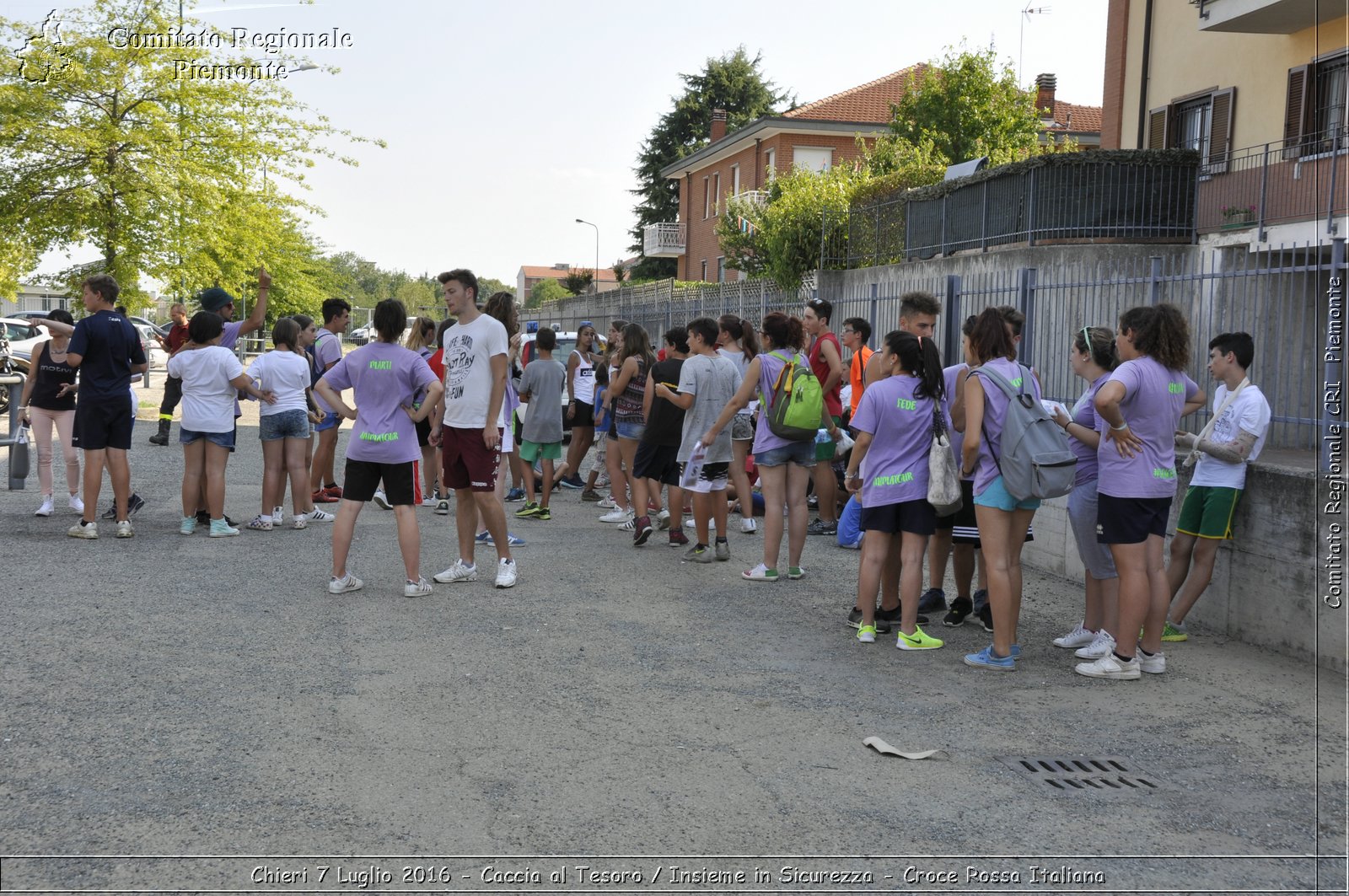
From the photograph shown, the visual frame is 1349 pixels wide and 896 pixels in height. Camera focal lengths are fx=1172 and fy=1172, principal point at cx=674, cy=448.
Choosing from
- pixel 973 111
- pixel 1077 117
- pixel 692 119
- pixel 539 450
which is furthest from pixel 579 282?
pixel 539 450

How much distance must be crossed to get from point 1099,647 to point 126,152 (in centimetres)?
1834

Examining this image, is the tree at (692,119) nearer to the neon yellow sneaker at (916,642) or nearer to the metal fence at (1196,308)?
the metal fence at (1196,308)

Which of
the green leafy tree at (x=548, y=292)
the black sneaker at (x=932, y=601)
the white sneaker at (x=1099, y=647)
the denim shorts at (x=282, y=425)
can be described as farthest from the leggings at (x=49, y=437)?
the green leafy tree at (x=548, y=292)

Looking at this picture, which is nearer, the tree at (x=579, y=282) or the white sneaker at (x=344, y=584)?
the white sneaker at (x=344, y=584)

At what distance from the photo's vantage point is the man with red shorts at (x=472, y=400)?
302 inches

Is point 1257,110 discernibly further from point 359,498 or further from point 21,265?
point 21,265

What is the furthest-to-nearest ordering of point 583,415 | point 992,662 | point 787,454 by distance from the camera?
1. point 583,415
2. point 787,454
3. point 992,662

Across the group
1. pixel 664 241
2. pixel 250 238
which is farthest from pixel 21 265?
pixel 664 241

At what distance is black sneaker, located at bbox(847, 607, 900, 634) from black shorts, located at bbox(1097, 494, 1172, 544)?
1.44 meters

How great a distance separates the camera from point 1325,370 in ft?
23.0

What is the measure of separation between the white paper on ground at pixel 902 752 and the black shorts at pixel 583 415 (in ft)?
26.3

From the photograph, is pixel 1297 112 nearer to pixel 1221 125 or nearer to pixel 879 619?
pixel 1221 125

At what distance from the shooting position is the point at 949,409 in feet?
22.1

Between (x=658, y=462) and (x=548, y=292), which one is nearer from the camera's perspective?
(x=658, y=462)
